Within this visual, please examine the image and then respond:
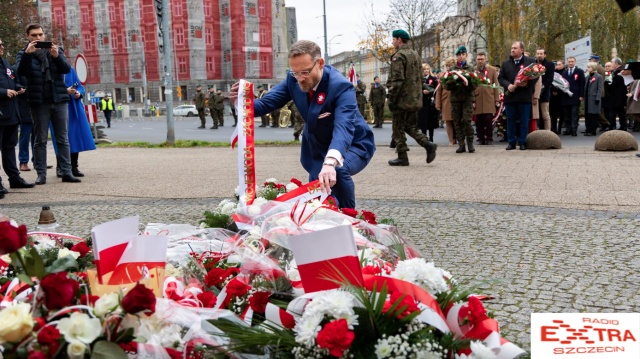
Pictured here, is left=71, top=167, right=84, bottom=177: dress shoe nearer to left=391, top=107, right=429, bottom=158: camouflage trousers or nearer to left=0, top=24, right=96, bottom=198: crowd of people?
left=0, top=24, right=96, bottom=198: crowd of people

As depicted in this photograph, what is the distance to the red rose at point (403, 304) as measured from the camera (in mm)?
2447

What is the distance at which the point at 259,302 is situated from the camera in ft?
9.12

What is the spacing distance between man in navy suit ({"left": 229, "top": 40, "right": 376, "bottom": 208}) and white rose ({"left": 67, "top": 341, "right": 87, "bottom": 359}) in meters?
2.58

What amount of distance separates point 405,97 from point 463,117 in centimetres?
259

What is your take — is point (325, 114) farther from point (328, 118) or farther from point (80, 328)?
point (80, 328)

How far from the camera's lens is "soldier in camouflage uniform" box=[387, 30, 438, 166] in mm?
11680

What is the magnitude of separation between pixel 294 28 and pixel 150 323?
348 ft

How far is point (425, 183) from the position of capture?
9.62 metres

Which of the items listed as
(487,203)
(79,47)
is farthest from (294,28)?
(487,203)

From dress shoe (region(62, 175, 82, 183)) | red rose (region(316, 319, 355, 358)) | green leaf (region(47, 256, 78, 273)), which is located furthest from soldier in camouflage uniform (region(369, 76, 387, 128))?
red rose (region(316, 319, 355, 358))

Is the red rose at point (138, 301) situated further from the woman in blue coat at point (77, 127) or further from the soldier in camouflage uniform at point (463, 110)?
the soldier in camouflage uniform at point (463, 110)

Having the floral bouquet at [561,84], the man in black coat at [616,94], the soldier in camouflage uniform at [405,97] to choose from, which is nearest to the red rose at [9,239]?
the soldier in camouflage uniform at [405,97]

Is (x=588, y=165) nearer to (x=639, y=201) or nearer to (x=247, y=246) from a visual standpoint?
(x=639, y=201)

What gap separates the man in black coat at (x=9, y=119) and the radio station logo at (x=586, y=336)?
8279mm
